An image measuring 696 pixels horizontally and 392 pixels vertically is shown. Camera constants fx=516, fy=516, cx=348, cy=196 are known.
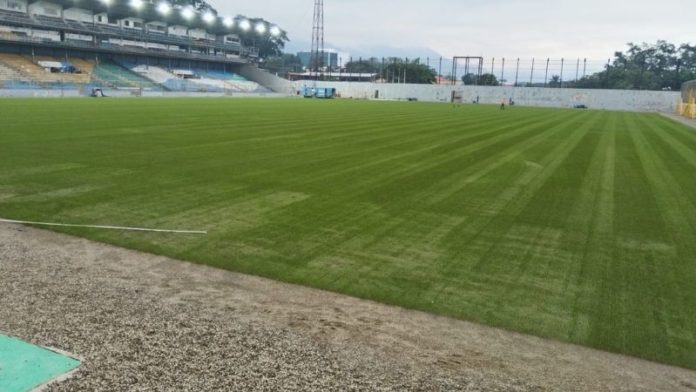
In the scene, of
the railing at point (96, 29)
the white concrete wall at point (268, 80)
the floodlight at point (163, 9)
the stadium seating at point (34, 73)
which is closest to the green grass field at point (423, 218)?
the stadium seating at point (34, 73)

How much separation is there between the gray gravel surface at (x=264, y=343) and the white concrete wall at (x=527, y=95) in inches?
2837

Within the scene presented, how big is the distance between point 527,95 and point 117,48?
5894 cm

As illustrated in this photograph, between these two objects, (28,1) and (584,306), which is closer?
(584,306)

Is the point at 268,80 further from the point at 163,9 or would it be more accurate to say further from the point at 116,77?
the point at 116,77

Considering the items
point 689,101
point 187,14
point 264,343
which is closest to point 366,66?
point 187,14

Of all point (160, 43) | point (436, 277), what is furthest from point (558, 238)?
point (160, 43)

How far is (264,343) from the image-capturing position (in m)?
4.29

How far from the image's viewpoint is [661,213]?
9.43 metres

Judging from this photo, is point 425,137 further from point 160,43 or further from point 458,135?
point 160,43

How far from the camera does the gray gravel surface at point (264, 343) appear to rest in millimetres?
3803

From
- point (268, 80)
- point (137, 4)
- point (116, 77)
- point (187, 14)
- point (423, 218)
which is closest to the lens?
point (423, 218)

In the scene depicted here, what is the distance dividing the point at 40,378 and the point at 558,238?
6719 millimetres

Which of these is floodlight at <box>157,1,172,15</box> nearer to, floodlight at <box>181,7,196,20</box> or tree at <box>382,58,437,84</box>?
floodlight at <box>181,7,196,20</box>

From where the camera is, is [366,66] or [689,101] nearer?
[689,101]
